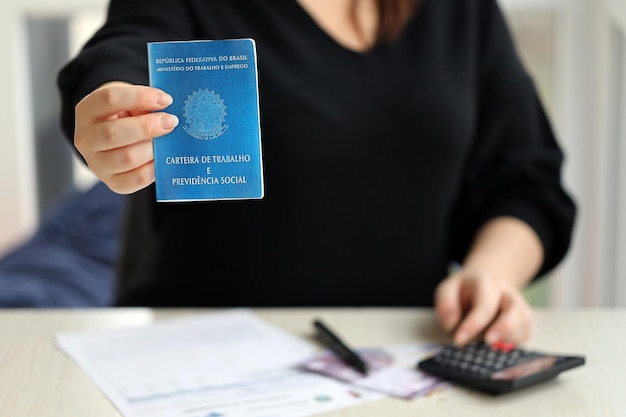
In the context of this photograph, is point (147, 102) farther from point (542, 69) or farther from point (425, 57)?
point (542, 69)

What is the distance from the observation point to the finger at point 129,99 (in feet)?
1.65

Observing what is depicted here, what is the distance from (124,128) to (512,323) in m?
0.45

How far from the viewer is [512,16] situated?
204cm

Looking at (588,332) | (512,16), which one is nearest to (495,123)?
(588,332)

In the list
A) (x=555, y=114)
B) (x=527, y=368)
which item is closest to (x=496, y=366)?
(x=527, y=368)

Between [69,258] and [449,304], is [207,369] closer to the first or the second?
[449,304]

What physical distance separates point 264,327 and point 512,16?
4.57 feet

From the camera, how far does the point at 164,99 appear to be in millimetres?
506

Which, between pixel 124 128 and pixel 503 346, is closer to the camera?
pixel 124 128

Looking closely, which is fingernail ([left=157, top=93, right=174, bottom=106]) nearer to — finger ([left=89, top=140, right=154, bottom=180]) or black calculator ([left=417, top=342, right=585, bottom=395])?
finger ([left=89, top=140, right=154, bottom=180])

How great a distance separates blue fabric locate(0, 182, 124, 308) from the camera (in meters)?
1.76

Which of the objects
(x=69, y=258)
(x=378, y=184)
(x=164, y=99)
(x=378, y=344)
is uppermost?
(x=164, y=99)

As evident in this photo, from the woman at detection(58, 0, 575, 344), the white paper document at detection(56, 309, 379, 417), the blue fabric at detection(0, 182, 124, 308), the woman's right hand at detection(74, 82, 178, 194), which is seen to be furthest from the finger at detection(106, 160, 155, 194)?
the blue fabric at detection(0, 182, 124, 308)

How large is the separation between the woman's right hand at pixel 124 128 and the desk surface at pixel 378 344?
0.22 m
